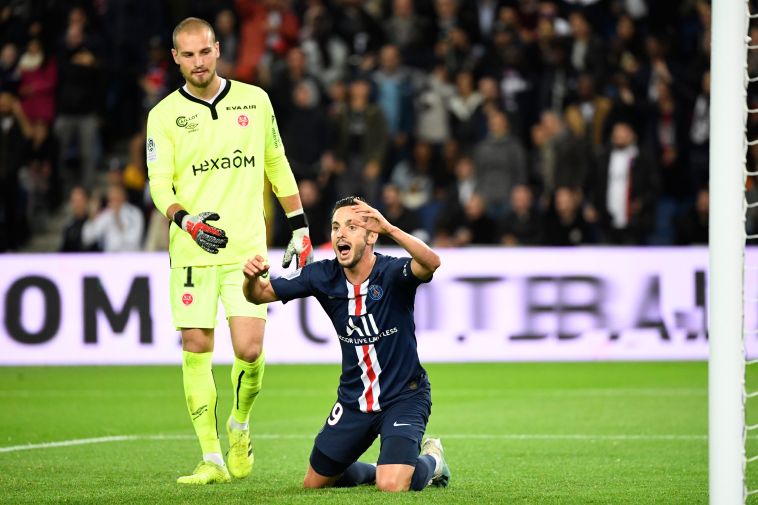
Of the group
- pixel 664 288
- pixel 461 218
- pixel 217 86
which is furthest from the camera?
pixel 461 218

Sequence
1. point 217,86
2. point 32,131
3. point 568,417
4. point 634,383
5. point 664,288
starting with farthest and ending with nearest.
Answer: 1. point 32,131
2. point 664,288
3. point 634,383
4. point 568,417
5. point 217,86

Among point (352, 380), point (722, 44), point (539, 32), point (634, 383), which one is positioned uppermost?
point (539, 32)

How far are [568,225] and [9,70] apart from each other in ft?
25.5

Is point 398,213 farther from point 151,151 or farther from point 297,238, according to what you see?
point 151,151

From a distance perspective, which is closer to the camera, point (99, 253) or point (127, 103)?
point (99, 253)

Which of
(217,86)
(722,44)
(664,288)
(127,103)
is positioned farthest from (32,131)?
(722,44)

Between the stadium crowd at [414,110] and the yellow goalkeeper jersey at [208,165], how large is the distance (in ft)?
28.9

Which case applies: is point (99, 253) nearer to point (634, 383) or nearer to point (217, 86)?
point (634, 383)

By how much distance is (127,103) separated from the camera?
18.7 meters

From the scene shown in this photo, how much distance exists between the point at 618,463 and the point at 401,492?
1815 millimetres

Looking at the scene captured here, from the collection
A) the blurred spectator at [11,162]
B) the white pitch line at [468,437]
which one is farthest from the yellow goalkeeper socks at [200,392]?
the blurred spectator at [11,162]

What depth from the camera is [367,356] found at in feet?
22.4

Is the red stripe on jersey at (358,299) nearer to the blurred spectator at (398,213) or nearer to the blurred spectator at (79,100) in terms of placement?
the blurred spectator at (398,213)

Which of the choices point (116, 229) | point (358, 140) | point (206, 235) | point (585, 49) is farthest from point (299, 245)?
point (585, 49)
